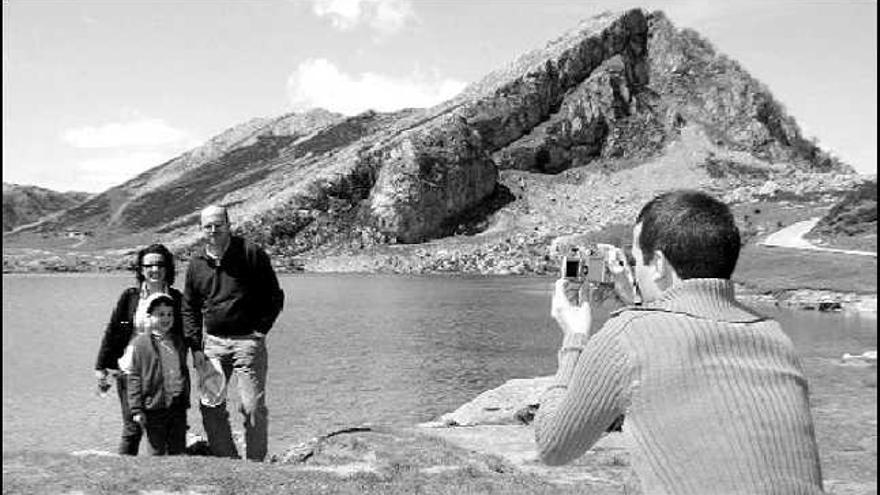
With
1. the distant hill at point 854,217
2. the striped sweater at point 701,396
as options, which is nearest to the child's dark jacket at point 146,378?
the striped sweater at point 701,396

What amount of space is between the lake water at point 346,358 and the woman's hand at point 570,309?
20.2 m

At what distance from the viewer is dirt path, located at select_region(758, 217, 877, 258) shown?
316ft

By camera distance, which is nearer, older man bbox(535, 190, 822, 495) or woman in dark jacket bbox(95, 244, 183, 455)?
older man bbox(535, 190, 822, 495)

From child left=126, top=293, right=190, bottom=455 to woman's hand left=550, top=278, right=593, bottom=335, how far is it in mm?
9484

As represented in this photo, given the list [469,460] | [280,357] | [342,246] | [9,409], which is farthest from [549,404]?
[342,246]

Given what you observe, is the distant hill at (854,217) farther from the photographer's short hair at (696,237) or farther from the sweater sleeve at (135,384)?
the photographer's short hair at (696,237)

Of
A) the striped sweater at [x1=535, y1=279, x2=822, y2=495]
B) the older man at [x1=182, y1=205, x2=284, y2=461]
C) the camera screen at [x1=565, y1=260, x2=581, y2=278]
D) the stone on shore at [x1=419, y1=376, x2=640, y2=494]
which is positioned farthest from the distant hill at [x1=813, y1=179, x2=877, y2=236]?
the striped sweater at [x1=535, y1=279, x2=822, y2=495]

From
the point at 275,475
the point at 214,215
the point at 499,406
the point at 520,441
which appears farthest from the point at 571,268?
the point at 499,406

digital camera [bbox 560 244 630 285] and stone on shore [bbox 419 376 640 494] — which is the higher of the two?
digital camera [bbox 560 244 630 285]

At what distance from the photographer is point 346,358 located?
43.8m

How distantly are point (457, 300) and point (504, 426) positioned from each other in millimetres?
65164

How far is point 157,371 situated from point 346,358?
31.3 m

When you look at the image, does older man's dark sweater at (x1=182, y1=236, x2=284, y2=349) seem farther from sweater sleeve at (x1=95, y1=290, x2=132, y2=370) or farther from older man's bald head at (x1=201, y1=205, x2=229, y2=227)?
sweater sleeve at (x1=95, y1=290, x2=132, y2=370)

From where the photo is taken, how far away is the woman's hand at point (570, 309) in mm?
4254
